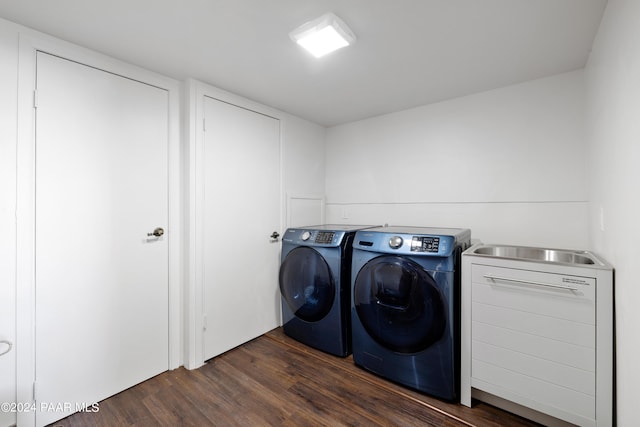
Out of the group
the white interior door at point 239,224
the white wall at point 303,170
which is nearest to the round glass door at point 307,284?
the white interior door at point 239,224

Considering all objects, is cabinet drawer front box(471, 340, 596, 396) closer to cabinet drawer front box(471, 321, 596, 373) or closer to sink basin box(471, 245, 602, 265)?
cabinet drawer front box(471, 321, 596, 373)

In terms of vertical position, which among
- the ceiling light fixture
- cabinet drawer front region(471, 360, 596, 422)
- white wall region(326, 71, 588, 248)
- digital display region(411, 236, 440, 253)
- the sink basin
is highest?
the ceiling light fixture

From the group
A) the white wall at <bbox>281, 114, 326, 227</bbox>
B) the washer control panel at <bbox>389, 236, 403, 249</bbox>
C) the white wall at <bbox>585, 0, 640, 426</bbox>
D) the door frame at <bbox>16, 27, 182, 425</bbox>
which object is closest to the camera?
the white wall at <bbox>585, 0, 640, 426</bbox>

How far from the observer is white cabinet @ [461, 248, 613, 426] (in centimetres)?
128

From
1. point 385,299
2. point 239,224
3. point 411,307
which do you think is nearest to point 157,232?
point 239,224

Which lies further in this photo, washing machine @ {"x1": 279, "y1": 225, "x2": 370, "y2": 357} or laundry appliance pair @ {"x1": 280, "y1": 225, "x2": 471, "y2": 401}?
washing machine @ {"x1": 279, "y1": 225, "x2": 370, "y2": 357}

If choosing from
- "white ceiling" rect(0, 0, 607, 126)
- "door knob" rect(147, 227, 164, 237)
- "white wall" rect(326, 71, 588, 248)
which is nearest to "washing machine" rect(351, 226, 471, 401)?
"white wall" rect(326, 71, 588, 248)

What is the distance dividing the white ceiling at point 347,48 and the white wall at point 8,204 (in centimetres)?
19

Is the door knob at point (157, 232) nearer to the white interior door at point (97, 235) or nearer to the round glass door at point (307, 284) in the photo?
the white interior door at point (97, 235)

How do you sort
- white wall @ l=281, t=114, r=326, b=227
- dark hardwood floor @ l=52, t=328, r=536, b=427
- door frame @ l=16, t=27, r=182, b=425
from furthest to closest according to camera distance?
white wall @ l=281, t=114, r=326, b=227
dark hardwood floor @ l=52, t=328, r=536, b=427
door frame @ l=16, t=27, r=182, b=425

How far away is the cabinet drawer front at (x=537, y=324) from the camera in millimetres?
1304

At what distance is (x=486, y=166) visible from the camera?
2.18 metres

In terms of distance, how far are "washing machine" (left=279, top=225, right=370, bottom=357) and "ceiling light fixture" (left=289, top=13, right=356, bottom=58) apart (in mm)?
1248

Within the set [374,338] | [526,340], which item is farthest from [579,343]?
[374,338]
